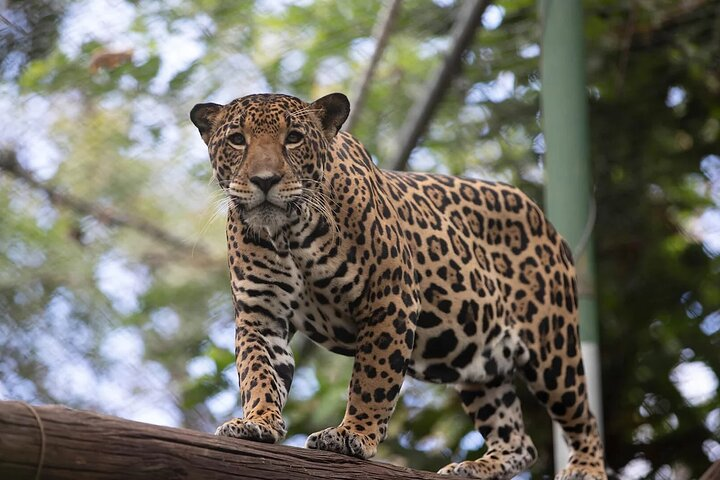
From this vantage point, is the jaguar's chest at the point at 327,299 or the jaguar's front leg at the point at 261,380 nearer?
the jaguar's front leg at the point at 261,380

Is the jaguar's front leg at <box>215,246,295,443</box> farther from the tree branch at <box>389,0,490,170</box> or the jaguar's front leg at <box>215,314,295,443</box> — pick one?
the tree branch at <box>389,0,490,170</box>

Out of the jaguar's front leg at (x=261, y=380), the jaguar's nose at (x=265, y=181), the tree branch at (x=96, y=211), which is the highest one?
the jaguar's nose at (x=265, y=181)

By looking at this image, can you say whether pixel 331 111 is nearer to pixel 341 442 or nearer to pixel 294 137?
pixel 294 137

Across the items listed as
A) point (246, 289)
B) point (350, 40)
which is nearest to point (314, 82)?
point (350, 40)

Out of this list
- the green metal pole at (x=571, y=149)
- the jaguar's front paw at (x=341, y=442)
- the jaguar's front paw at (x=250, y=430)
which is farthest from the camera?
the green metal pole at (x=571, y=149)

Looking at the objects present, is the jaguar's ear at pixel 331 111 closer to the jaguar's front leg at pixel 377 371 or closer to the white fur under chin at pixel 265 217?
the white fur under chin at pixel 265 217

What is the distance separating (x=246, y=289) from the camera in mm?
4824

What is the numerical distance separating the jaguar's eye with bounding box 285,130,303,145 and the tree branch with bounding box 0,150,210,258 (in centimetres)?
438

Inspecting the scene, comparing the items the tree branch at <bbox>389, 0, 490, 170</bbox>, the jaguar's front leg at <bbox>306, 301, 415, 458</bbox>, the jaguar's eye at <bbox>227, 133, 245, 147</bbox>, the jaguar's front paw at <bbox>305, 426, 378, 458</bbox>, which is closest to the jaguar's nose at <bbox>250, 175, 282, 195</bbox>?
the jaguar's eye at <bbox>227, 133, 245, 147</bbox>

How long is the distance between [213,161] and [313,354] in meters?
5.17

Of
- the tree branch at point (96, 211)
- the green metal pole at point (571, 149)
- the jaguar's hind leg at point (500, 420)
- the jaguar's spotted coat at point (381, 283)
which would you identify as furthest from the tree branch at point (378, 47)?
the jaguar's hind leg at point (500, 420)

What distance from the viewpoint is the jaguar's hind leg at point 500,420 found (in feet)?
19.2

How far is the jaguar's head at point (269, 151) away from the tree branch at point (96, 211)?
4.26 metres

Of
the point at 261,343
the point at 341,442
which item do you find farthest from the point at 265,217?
the point at 341,442
